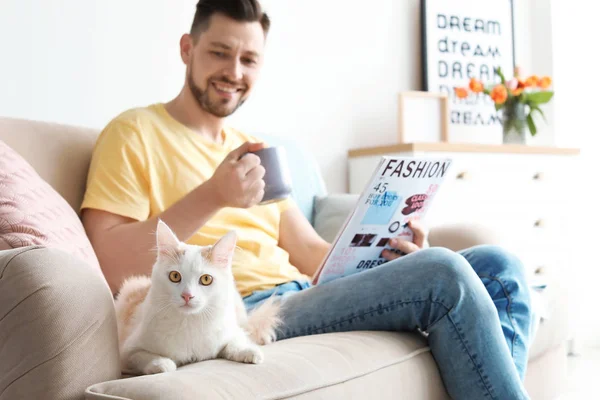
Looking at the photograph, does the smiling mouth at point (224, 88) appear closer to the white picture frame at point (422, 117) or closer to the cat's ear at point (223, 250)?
the cat's ear at point (223, 250)

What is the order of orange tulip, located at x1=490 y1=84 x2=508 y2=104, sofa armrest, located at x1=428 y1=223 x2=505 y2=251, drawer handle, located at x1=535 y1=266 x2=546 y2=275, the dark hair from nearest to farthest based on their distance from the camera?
1. the dark hair
2. sofa armrest, located at x1=428 y1=223 x2=505 y2=251
3. drawer handle, located at x1=535 y1=266 x2=546 y2=275
4. orange tulip, located at x1=490 y1=84 x2=508 y2=104

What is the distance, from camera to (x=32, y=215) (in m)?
1.16

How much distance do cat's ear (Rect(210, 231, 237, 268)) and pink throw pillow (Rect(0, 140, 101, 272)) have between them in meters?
0.30

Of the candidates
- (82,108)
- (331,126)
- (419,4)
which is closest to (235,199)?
(82,108)

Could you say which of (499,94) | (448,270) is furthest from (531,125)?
(448,270)

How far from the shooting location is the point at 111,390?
2.99ft

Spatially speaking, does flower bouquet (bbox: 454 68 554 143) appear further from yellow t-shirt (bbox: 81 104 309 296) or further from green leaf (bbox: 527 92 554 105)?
yellow t-shirt (bbox: 81 104 309 296)

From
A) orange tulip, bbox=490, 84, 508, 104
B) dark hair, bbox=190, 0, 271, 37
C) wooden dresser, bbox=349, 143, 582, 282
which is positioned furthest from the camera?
orange tulip, bbox=490, 84, 508, 104

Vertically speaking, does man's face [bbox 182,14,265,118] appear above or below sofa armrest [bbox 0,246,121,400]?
above

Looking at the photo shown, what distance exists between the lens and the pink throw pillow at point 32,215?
1.11m

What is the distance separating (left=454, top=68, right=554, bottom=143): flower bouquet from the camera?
3.03 m

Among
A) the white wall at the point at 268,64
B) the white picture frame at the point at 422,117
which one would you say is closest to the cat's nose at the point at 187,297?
the white wall at the point at 268,64

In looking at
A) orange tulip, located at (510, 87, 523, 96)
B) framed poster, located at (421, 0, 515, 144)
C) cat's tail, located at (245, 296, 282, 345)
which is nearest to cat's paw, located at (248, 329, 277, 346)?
cat's tail, located at (245, 296, 282, 345)

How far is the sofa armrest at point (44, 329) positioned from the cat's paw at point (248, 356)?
0.21 metres
